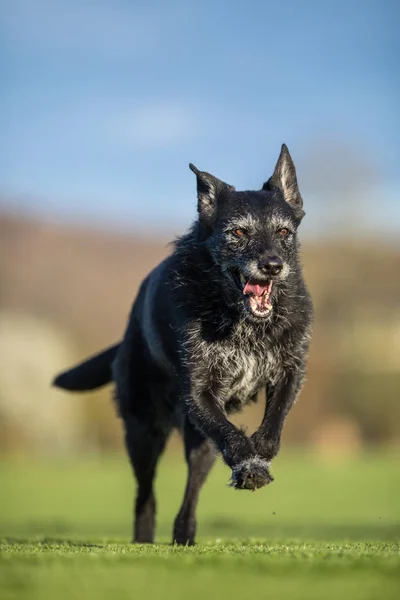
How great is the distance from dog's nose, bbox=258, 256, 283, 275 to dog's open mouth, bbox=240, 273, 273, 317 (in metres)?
0.20

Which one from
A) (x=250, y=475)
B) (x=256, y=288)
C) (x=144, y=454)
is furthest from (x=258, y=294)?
(x=144, y=454)

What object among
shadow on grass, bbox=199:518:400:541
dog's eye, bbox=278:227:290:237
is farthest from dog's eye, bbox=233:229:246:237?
shadow on grass, bbox=199:518:400:541

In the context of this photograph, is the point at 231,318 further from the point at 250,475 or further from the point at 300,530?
the point at 300,530

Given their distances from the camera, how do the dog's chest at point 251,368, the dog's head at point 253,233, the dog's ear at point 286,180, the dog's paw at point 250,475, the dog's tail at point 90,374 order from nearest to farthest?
1. the dog's paw at point 250,475
2. the dog's head at point 253,233
3. the dog's chest at point 251,368
4. the dog's ear at point 286,180
5. the dog's tail at point 90,374

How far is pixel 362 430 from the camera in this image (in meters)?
35.1

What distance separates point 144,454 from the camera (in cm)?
970

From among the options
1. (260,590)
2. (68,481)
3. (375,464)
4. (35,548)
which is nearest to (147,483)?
(35,548)

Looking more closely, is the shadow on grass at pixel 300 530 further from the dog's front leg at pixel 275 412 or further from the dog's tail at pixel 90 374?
the dog's front leg at pixel 275 412

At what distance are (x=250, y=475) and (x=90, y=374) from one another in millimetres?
4150

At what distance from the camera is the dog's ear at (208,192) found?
8391 millimetres

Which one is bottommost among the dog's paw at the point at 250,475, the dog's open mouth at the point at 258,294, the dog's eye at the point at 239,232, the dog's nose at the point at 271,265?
the dog's paw at the point at 250,475

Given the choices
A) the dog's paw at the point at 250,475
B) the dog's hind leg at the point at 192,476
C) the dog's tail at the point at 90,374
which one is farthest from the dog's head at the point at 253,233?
the dog's tail at the point at 90,374

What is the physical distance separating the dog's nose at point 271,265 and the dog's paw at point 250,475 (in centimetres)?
136

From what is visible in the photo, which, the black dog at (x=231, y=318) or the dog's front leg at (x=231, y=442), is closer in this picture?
the dog's front leg at (x=231, y=442)
